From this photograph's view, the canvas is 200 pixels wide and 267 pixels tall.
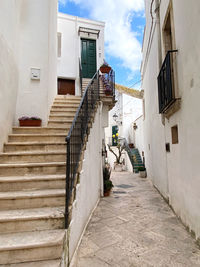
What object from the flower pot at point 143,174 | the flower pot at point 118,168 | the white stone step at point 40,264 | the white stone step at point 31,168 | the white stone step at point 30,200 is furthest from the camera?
the flower pot at point 118,168

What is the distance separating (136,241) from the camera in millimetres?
2471

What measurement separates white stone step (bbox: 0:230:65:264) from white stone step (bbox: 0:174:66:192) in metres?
0.84

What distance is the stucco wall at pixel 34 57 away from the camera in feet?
14.7

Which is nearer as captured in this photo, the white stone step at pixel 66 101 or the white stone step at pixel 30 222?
the white stone step at pixel 30 222

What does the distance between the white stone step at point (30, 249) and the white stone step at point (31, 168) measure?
1.17 m

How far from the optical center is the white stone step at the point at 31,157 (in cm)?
303

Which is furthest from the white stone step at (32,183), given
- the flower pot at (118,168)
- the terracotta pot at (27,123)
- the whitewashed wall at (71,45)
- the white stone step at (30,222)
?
the flower pot at (118,168)

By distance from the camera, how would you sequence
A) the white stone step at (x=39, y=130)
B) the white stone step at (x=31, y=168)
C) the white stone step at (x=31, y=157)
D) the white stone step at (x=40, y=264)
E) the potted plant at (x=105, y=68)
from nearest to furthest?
the white stone step at (x=40, y=264), the white stone step at (x=31, y=168), the white stone step at (x=31, y=157), the white stone step at (x=39, y=130), the potted plant at (x=105, y=68)

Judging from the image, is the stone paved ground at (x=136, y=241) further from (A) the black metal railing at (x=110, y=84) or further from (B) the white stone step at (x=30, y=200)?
(A) the black metal railing at (x=110, y=84)

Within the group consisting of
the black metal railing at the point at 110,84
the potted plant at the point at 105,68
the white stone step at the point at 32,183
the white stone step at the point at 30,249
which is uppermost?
the potted plant at the point at 105,68

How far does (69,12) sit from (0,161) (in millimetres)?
10582

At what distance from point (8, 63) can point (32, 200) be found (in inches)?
119

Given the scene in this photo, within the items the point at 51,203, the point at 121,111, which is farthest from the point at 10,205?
the point at 121,111

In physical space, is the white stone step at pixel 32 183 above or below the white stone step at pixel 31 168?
below
